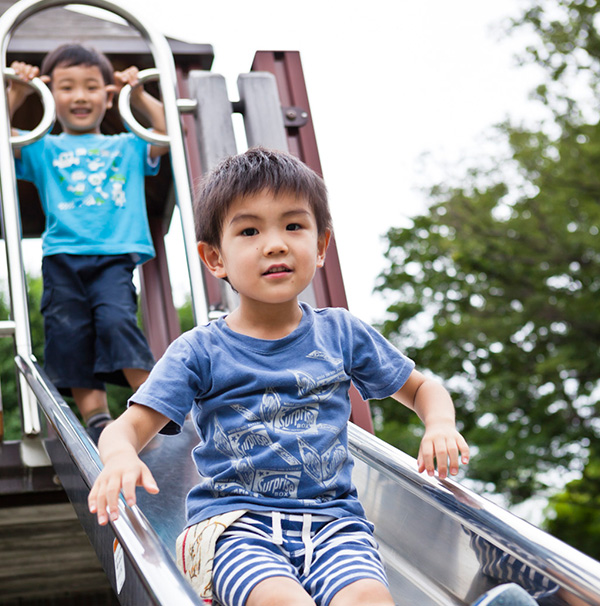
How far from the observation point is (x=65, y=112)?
401 cm

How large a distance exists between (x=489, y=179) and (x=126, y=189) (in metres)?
9.77

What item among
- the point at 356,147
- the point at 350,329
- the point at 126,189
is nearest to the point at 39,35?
the point at 126,189

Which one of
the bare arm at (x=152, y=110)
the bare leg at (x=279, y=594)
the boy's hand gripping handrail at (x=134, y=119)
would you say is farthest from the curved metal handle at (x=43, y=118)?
the bare leg at (x=279, y=594)

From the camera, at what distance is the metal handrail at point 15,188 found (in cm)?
308

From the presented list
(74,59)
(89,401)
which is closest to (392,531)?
(89,401)

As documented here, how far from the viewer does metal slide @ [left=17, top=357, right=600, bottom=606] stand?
1.47 meters

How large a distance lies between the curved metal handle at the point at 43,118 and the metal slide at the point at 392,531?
1.22 metres

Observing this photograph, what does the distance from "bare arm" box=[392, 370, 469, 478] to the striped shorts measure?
0.69 ft

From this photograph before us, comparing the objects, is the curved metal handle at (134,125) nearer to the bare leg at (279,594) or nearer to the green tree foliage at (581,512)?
the bare leg at (279,594)

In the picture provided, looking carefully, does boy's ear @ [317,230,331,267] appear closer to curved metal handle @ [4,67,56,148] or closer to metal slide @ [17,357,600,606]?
metal slide @ [17,357,600,606]

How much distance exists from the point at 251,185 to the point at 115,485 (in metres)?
0.72

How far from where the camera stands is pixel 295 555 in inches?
65.0

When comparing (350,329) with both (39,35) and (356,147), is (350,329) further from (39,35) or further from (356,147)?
(356,147)

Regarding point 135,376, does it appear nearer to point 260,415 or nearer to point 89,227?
point 89,227
